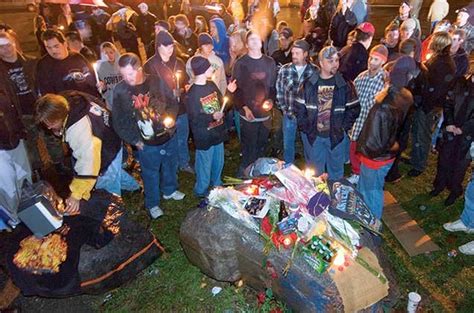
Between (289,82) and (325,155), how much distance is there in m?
1.32

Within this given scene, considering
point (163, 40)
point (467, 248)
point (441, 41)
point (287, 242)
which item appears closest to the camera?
point (287, 242)

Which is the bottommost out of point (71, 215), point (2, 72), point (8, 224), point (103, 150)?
point (8, 224)

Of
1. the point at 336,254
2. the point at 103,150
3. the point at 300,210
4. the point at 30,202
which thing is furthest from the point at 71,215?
the point at 336,254

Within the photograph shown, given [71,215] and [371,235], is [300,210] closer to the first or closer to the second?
[371,235]

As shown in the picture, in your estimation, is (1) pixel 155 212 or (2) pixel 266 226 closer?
(2) pixel 266 226

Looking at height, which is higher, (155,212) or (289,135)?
(289,135)

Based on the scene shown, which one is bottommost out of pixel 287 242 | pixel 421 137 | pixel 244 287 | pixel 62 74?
pixel 244 287

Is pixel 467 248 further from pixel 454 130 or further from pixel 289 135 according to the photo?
pixel 289 135

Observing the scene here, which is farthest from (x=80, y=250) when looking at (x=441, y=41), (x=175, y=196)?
(x=441, y=41)

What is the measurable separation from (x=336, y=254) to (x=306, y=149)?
263cm

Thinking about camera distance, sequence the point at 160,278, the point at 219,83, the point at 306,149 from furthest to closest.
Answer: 1. the point at 219,83
2. the point at 306,149
3. the point at 160,278

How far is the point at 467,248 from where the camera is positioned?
5.28 metres

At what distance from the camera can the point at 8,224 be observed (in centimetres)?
574

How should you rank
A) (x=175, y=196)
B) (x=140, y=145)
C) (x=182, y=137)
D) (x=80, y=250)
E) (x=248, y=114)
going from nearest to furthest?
(x=80, y=250)
(x=140, y=145)
(x=248, y=114)
(x=175, y=196)
(x=182, y=137)
